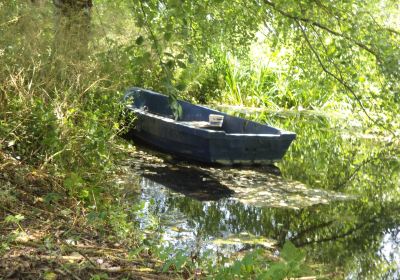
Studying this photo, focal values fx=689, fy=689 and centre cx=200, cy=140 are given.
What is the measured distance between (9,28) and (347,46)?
324 centimetres

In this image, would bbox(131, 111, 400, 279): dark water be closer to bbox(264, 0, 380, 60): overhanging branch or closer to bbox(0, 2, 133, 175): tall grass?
bbox(0, 2, 133, 175): tall grass

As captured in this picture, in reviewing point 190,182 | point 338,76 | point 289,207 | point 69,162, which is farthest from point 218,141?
point 69,162

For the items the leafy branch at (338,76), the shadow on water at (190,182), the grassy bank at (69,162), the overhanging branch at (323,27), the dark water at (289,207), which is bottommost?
the shadow on water at (190,182)

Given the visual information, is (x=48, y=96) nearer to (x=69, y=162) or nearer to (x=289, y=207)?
(x=69, y=162)

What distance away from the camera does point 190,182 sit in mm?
7977

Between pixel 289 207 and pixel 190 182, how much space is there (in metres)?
1.57

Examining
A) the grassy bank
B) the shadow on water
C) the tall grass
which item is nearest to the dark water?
the shadow on water

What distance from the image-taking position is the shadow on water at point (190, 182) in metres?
7.34

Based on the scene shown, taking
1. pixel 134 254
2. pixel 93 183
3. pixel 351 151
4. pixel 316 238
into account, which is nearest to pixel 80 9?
pixel 93 183

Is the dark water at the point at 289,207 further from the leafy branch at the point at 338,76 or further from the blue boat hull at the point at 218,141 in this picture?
the leafy branch at the point at 338,76

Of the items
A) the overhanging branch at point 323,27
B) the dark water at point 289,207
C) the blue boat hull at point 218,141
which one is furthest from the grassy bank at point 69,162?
the blue boat hull at point 218,141

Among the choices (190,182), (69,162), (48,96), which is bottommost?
(190,182)

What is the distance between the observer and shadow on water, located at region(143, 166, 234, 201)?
7.34m

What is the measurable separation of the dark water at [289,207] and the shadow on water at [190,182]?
0.04 ft
